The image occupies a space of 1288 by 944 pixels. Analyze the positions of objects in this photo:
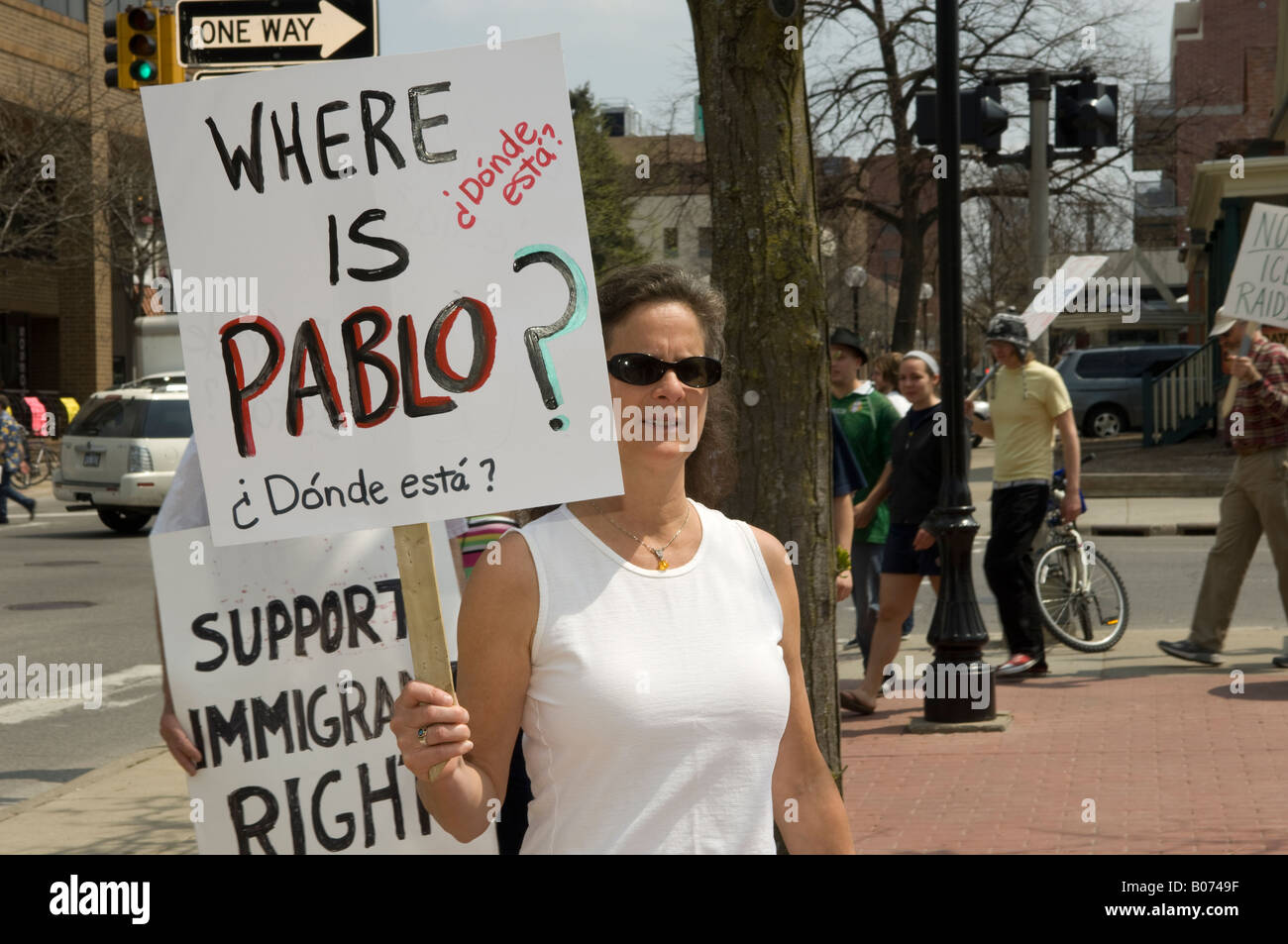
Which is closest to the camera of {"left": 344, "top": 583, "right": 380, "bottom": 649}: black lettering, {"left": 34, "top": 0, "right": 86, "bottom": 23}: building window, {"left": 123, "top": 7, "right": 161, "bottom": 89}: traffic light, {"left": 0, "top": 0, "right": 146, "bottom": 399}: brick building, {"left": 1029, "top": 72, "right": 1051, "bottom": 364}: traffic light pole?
{"left": 344, "top": 583, "right": 380, "bottom": 649}: black lettering

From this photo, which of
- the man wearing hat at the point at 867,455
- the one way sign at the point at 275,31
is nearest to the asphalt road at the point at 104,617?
the man wearing hat at the point at 867,455

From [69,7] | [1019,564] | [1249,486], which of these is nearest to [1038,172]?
[1249,486]

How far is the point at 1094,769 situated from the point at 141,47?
356 inches

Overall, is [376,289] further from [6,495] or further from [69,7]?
[69,7]

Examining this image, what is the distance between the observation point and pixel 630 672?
236 cm

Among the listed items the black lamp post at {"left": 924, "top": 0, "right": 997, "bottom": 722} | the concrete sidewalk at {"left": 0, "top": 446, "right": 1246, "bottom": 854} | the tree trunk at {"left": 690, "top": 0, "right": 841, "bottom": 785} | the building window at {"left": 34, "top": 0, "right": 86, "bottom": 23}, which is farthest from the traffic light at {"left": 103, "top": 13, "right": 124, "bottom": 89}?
the building window at {"left": 34, "top": 0, "right": 86, "bottom": 23}

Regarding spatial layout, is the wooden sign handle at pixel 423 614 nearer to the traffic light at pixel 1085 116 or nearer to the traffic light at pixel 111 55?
the traffic light at pixel 1085 116

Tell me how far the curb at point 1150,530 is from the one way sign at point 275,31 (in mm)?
11757

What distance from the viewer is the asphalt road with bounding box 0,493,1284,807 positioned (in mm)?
8086

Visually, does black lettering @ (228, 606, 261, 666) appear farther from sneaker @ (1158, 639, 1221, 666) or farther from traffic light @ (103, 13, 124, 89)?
traffic light @ (103, 13, 124, 89)

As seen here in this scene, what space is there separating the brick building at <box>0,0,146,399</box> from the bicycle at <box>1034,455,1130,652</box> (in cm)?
2543

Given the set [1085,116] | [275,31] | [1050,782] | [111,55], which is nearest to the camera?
[1050,782]

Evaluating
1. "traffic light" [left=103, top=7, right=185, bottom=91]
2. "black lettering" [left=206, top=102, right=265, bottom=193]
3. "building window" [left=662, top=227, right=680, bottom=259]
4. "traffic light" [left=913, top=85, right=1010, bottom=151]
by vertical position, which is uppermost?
"traffic light" [left=103, top=7, right=185, bottom=91]

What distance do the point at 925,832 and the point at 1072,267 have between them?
14.0 feet
